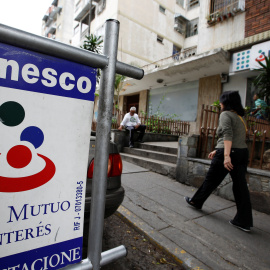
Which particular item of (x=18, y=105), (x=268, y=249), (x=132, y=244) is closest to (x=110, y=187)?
(x=132, y=244)

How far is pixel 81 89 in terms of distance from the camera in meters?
0.97

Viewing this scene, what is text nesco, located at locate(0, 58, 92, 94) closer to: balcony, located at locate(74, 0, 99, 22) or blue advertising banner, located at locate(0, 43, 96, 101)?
blue advertising banner, located at locate(0, 43, 96, 101)

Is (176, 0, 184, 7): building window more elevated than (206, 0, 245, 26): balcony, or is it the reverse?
(176, 0, 184, 7): building window

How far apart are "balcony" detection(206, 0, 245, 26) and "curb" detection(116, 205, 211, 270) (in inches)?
377

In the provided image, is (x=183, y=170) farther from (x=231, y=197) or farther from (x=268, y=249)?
(x=268, y=249)

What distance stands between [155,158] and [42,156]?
5323mm

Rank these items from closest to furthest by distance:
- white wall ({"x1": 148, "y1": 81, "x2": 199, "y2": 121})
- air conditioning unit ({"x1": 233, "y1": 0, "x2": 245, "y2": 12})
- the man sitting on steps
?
1. the man sitting on steps
2. air conditioning unit ({"x1": 233, "y1": 0, "x2": 245, "y2": 12})
3. white wall ({"x1": 148, "y1": 81, "x2": 199, "y2": 121})

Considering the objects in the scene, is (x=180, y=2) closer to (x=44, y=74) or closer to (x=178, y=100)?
(x=178, y=100)

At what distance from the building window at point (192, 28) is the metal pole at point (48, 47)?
69.4 feet

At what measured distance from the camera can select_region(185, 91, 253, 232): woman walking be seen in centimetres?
262

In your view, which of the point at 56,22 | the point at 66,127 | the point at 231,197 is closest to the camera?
the point at 66,127

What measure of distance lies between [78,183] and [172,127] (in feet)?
30.4

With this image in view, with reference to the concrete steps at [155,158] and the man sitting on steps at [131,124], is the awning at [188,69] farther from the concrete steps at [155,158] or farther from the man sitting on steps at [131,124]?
the concrete steps at [155,158]

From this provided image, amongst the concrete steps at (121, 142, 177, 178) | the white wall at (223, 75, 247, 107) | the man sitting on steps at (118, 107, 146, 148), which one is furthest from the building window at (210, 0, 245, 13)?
the concrete steps at (121, 142, 177, 178)
